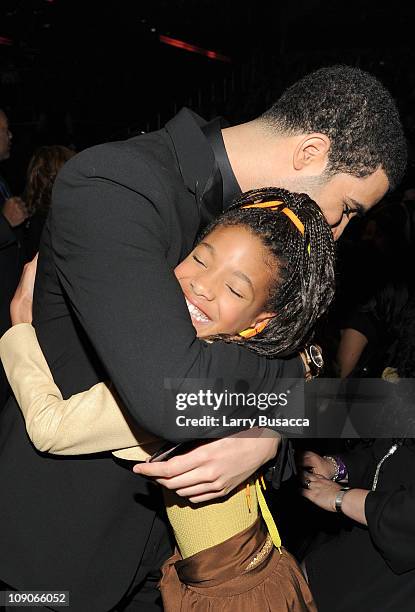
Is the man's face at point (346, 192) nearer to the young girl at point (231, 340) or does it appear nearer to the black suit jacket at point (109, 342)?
the young girl at point (231, 340)

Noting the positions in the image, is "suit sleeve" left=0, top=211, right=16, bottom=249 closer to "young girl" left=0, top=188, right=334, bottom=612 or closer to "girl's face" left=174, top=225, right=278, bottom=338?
"young girl" left=0, top=188, right=334, bottom=612

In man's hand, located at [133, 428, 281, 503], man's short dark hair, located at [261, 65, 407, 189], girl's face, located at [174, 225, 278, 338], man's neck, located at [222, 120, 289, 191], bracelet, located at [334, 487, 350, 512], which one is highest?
man's short dark hair, located at [261, 65, 407, 189]

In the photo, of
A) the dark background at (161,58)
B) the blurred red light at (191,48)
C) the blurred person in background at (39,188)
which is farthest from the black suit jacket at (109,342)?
the blurred red light at (191,48)

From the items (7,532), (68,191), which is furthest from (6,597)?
(68,191)

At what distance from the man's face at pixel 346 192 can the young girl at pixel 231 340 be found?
0.10 metres

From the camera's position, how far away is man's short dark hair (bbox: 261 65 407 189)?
1493 mm

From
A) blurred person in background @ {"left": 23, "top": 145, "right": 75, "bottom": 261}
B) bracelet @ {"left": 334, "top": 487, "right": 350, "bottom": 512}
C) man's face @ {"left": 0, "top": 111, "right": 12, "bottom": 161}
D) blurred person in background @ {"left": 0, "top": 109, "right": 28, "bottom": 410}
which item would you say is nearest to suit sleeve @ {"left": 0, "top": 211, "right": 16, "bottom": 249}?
blurred person in background @ {"left": 0, "top": 109, "right": 28, "bottom": 410}

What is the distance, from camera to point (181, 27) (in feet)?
38.7

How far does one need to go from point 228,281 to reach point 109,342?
35cm

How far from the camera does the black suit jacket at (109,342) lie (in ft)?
3.57

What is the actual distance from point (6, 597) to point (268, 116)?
1.26 m

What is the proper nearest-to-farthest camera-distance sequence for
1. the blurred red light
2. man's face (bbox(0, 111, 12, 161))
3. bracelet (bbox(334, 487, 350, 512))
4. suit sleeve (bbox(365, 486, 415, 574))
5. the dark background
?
suit sleeve (bbox(365, 486, 415, 574)) < bracelet (bbox(334, 487, 350, 512)) < man's face (bbox(0, 111, 12, 161)) < the dark background < the blurred red light

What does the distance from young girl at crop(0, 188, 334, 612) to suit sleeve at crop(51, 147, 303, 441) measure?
0.16 metres

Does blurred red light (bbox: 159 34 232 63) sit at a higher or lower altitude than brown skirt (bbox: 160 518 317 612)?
lower
